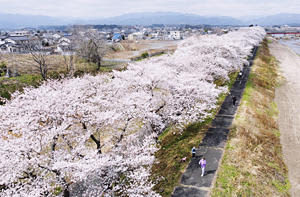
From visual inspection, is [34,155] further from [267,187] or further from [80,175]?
[267,187]

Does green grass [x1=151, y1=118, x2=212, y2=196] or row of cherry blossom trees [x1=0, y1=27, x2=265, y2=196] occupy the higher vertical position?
row of cherry blossom trees [x1=0, y1=27, x2=265, y2=196]

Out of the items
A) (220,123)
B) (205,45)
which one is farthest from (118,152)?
(205,45)

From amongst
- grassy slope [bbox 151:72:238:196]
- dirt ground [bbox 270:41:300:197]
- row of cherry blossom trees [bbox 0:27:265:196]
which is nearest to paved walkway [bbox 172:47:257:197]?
grassy slope [bbox 151:72:238:196]

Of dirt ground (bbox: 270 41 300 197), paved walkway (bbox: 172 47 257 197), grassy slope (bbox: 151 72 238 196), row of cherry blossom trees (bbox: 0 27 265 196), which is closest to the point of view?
row of cherry blossom trees (bbox: 0 27 265 196)

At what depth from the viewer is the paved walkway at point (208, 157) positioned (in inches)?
468

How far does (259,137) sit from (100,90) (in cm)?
1521

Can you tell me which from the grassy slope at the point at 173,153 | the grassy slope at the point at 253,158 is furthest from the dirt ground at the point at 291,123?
the grassy slope at the point at 173,153

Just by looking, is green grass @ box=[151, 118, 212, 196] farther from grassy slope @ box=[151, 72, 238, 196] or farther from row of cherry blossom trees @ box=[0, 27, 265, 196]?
row of cherry blossom trees @ box=[0, 27, 265, 196]

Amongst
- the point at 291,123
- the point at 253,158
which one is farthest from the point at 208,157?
the point at 291,123

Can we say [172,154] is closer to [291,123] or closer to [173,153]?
[173,153]

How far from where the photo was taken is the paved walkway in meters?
11.9

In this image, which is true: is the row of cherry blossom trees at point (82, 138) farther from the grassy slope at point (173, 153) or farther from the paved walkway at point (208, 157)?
the paved walkway at point (208, 157)

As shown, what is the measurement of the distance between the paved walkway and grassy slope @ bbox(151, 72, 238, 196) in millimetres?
434

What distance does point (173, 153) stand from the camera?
53.7ft
